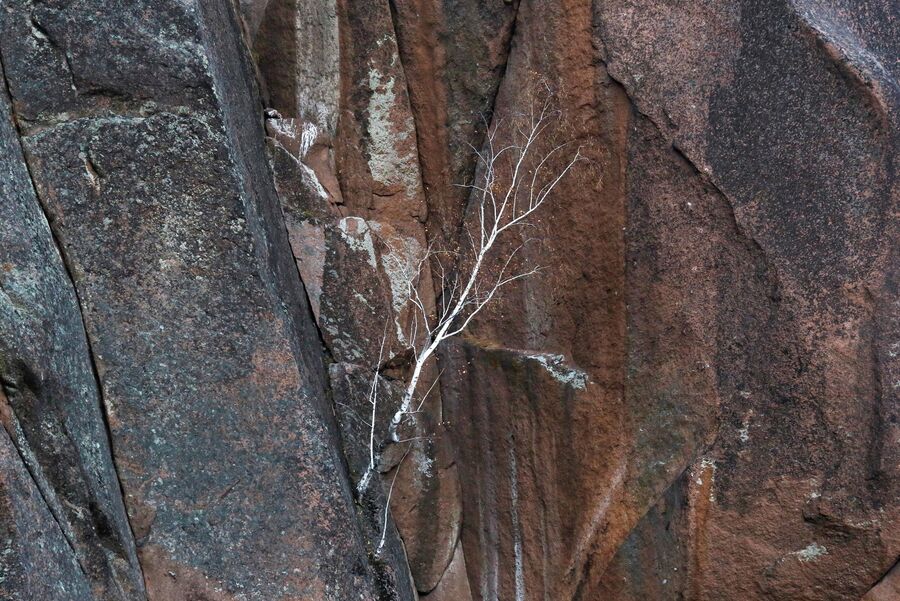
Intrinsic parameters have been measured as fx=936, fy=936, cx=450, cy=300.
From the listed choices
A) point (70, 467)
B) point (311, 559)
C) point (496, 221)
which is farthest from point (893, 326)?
point (70, 467)

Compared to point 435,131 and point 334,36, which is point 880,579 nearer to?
point 435,131

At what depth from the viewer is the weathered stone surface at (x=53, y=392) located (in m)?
3.94

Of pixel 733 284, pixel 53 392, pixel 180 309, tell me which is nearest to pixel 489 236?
pixel 733 284

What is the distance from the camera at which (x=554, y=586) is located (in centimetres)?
598

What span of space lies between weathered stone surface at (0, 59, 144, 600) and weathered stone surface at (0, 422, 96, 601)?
160 mm

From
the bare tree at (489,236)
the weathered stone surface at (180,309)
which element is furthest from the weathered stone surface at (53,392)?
the bare tree at (489,236)

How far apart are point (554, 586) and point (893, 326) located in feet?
8.50

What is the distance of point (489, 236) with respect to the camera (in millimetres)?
6094

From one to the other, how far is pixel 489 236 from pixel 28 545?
343 centimetres

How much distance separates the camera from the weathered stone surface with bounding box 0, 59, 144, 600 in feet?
12.9

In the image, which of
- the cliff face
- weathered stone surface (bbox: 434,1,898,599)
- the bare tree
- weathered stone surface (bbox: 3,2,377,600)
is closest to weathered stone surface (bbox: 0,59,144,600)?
the cliff face

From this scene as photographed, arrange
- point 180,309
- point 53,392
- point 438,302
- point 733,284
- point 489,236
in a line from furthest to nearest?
point 438,302 → point 489,236 → point 733,284 → point 180,309 → point 53,392

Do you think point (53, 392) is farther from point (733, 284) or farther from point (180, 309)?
point (733, 284)

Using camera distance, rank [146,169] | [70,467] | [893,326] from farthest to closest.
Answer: [893,326], [146,169], [70,467]
